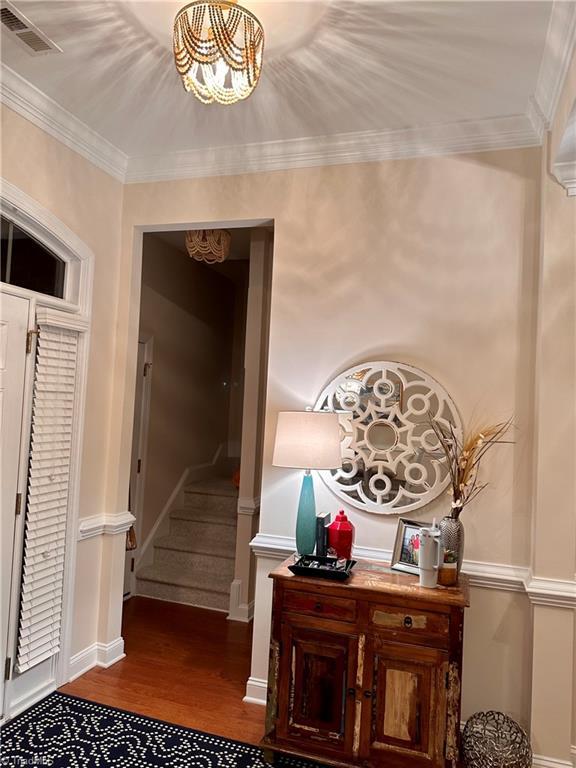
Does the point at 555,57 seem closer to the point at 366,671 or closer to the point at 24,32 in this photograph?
the point at 24,32

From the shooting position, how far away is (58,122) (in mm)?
2965

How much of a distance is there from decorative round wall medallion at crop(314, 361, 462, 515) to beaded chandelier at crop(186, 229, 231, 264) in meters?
1.54

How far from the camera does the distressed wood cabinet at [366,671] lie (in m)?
2.34

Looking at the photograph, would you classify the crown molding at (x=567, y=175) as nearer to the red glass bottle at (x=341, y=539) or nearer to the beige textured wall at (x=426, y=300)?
the beige textured wall at (x=426, y=300)

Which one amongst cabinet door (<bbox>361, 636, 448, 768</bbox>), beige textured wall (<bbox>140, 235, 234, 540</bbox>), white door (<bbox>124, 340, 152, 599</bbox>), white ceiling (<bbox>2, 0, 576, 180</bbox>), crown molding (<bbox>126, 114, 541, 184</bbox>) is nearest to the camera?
white ceiling (<bbox>2, 0, 576, 180</bbox>)

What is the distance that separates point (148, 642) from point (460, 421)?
2.59 meters

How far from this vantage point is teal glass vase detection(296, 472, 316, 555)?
275cm

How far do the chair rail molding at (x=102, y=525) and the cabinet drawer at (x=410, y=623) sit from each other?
1784mm

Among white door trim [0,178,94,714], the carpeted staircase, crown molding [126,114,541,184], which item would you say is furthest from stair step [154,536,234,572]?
crown molding [126,114,541,184]

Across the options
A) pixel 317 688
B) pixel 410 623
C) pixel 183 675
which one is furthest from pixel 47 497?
pixel 410 623

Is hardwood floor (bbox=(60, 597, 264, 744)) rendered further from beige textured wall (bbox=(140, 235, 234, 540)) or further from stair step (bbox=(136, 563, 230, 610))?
beige textured wall (bbox=(140, 235, 234, 540))

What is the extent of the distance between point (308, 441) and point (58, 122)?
2168 millimetres

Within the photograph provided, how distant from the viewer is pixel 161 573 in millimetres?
4801

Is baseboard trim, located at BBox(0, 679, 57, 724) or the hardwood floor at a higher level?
baseboard trim, located at BBox(0, 679, 57, 724)
